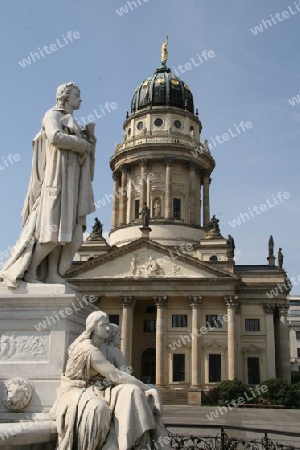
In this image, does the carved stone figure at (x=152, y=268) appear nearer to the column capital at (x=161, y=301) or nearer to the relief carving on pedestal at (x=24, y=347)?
the column capital at (x=161, y=301)

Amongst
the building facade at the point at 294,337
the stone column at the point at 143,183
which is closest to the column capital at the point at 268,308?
the stone column at the point at 143,183

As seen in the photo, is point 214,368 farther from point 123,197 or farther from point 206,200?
point 123,197

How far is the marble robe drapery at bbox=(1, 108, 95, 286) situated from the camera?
6090 mm

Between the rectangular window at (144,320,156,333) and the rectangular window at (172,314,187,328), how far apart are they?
4307 mm

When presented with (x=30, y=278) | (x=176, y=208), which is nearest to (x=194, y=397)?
(x=176, y=208)

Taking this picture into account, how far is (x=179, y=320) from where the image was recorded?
49281 millimetres

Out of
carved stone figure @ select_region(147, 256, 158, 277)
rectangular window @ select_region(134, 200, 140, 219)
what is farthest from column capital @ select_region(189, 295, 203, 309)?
rectangular window @ select_region(134, 200, 140, 219)

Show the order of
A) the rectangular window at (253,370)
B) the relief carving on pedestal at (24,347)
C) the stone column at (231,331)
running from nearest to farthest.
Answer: the relief carving on pedestal at (24,347) < the stone column at (231,331) < the rectangular window at (253,370)

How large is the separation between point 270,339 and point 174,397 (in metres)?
12.0

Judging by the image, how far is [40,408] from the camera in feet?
17.4

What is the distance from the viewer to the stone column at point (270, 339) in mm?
48938

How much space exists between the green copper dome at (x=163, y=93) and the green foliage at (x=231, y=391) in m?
35.5

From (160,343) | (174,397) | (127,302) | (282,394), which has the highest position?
(127,302)

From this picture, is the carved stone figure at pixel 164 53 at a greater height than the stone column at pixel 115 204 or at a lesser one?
greater
